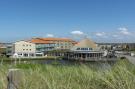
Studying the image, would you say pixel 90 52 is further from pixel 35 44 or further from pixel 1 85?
pixel 1 85

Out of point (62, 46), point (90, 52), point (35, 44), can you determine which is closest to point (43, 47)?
point (35, 44)

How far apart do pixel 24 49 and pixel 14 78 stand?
66988mm

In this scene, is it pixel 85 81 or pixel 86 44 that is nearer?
pixel 85 81

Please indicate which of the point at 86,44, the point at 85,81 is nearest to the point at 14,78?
the point at 85,81

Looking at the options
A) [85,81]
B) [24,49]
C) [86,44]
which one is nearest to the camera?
[85,81]

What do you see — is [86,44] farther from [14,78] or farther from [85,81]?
[14,78]

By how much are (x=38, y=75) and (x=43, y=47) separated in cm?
7312

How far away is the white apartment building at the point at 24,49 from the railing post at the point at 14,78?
64.7 meters

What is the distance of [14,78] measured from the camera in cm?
267

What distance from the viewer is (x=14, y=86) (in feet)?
8.84

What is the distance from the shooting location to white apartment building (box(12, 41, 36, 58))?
67625 millimetres

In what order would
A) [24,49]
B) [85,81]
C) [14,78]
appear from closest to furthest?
1. [14,78]
2. [85,81]
3. [24,49]

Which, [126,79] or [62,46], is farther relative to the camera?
[62,46]

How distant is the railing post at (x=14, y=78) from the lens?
264cm
